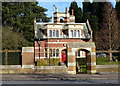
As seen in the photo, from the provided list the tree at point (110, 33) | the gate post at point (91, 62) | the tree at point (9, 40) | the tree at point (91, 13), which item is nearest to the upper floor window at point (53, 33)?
the tree at point (9, 40)

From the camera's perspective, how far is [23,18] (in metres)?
50.5

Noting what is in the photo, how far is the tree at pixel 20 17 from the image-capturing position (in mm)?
48188

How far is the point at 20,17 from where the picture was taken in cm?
5022

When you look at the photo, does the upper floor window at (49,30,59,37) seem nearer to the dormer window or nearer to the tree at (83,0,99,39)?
the dormer window

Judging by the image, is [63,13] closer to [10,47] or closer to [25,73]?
[10,47]

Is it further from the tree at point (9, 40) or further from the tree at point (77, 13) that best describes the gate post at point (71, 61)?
the tree at point (77, 13)

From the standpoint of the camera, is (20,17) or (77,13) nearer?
(20,17)

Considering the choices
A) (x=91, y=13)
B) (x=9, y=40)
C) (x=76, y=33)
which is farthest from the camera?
Result: (x=91, y=13)

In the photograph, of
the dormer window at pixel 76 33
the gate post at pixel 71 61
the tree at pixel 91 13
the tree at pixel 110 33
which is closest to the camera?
the gate post at pixel 71 61

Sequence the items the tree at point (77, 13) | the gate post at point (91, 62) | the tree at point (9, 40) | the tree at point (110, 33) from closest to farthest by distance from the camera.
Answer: the gate post at point (91, 62), the tree at point (9, 40), the tree at point (110, 33), the tree at point (77, 13)

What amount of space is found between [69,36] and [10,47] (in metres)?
9.86

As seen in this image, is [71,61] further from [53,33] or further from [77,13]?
[77,13]

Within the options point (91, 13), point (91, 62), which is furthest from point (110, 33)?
point (91, 13)

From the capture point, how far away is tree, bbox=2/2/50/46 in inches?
1897
